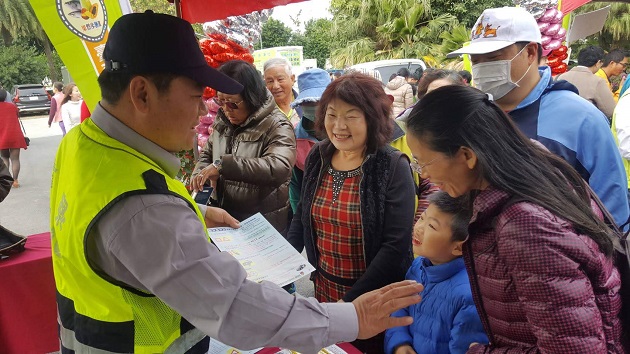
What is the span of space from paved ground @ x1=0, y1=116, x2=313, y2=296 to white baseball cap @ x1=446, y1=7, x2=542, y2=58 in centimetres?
251

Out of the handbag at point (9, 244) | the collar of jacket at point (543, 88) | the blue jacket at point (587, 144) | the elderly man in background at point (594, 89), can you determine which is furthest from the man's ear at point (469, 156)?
the elderly man in background at point (594, 89)

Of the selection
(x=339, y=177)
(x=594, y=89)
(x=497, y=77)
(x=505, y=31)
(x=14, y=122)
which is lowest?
(x=14, y=122)

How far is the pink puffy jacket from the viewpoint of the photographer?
91cm

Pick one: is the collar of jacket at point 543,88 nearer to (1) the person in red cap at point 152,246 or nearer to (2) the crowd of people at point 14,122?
(1) the person in red cap at point 152,246

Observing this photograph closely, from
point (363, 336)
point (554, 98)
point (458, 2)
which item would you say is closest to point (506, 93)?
point (554, 98)

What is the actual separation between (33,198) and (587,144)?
7.68 meters

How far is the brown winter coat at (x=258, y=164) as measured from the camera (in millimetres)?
2318

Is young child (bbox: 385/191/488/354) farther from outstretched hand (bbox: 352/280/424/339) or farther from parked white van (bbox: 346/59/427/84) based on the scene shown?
parked white van (bbox: 346/59/427/84)

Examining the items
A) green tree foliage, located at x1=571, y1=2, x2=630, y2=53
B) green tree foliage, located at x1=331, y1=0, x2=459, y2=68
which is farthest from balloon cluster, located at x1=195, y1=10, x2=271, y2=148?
green tree foliage, located at x1=571, y1=2, x2=630, y2=53

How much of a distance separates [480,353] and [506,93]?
1.30 meters

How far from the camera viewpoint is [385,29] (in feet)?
57.5

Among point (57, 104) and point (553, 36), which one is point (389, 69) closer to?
point (553, 36)

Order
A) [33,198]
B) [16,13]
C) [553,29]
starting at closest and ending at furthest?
[553,29] → [16,13] → [33,198]

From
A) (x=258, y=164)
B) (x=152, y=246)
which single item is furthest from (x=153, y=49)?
(x=258, y=164)
